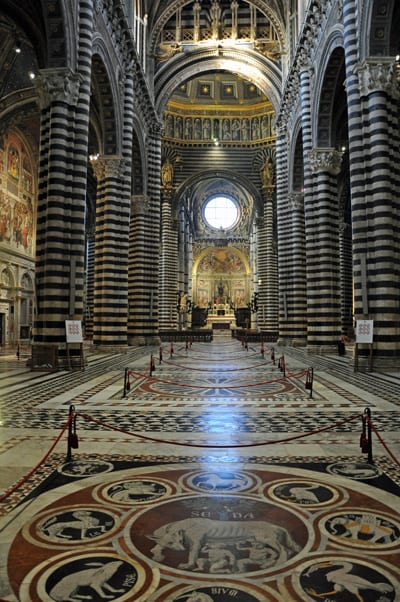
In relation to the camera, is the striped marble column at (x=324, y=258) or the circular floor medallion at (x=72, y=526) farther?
the striped marble column at (x=324, y=258)

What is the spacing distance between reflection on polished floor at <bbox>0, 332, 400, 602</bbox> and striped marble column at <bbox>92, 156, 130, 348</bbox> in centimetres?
1338

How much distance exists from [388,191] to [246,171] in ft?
105

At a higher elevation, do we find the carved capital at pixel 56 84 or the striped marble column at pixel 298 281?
the carved capital at pixel 56 84

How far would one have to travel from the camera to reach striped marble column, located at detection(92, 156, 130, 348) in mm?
20406

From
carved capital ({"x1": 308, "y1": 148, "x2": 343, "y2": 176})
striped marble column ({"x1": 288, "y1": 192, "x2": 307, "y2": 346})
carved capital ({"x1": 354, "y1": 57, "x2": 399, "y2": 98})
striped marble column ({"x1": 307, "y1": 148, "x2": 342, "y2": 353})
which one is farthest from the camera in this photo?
striped marble column ({"x1": 288, "y1": 192, "x2": 307, "y2": 346})

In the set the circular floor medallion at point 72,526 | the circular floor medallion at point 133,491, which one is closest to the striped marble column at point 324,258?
the circular floor medallion at point 133,491

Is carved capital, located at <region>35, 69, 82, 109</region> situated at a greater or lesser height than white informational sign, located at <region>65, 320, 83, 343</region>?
greater

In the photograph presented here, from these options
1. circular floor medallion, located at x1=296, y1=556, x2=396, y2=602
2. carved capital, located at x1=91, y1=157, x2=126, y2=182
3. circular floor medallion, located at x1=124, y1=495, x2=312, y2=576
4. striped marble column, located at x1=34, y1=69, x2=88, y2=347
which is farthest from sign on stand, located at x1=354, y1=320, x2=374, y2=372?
carved capital, located at x1=91, y1=157, x2=126, y2=182

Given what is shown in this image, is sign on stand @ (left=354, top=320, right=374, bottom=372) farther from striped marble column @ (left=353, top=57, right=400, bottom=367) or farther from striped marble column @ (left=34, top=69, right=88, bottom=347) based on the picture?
striped marble column @ (left=34, top=69, right=88, bottom=347)

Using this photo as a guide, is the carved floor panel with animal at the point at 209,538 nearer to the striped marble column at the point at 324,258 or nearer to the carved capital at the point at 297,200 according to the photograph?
the striped marble column at the point at 324,258

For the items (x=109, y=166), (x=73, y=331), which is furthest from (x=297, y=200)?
(x=73, y=331)

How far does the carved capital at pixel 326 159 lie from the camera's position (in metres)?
19.8

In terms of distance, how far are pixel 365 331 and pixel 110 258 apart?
1207 centimetres

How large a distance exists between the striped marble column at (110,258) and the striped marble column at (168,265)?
21538 millimetres
